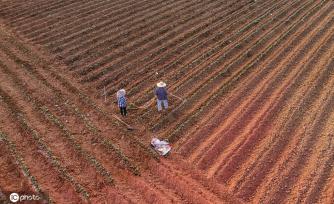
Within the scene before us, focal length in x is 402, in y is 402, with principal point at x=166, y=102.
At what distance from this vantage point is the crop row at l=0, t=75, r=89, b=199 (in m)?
11.7

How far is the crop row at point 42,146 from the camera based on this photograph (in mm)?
11720

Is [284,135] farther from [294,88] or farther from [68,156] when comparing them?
[68,156]

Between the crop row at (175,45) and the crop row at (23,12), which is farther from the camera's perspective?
the crop row at (23,12)

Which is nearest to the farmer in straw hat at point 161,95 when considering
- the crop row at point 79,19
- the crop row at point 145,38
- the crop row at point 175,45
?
the crop row at point 175,45

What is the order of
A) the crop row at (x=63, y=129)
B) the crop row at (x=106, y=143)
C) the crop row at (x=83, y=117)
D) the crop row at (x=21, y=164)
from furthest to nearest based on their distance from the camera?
the crop row at (x=83, y=117)
the crop row at (x=106, y=143)
the crop row at (x=63, y=129)
the crop row at (x=21, y=164)

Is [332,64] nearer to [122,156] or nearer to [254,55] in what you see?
[254,55]

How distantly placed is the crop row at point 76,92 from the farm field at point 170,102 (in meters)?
0.07

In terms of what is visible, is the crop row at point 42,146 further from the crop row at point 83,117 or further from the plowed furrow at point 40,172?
the crop row at point 83,117

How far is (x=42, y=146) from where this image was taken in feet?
42.9

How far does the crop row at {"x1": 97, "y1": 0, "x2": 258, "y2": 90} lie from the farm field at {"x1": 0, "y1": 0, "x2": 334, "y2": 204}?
0.25 feet

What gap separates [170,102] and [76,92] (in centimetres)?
381

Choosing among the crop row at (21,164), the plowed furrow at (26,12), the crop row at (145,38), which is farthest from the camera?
the plowed furrow at (26,12)

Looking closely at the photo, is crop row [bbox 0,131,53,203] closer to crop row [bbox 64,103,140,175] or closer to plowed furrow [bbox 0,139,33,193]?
plowed furrow [bbox 0,139,33,193]

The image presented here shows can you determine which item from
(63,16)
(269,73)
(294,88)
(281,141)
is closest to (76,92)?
(63,16)
